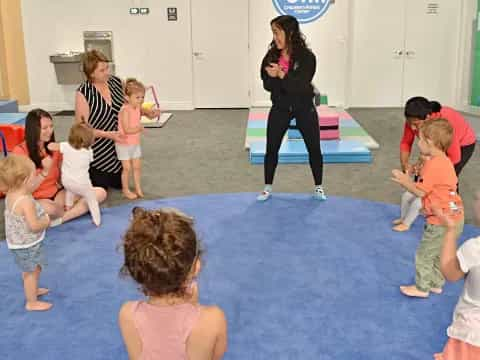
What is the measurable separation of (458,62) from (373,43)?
1.39 m

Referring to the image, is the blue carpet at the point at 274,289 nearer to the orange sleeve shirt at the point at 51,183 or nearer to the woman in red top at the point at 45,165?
the woman in red top at the point at 45,165

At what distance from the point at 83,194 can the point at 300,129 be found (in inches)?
68.3

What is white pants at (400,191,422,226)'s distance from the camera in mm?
4102

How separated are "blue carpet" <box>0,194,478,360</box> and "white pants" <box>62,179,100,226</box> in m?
0.10

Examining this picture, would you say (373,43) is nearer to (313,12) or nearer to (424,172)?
(313,12)

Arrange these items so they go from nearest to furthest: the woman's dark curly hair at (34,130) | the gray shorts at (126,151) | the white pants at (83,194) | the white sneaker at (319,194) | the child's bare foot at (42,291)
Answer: the child's bare foot at (42,291), the woman's dark curly hair at (34,130), the white pants at (83,194), the white sneaker at (319,194), the gray shorts at (126,151)

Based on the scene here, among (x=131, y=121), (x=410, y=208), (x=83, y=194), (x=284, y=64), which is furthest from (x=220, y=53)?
(x=410, y=208)

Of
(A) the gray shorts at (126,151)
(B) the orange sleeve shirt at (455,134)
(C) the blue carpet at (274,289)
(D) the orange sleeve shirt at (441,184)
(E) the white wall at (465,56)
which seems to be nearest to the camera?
(C) the blue carpet at (274,289)


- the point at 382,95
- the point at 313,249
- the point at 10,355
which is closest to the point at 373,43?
the point at 382,95

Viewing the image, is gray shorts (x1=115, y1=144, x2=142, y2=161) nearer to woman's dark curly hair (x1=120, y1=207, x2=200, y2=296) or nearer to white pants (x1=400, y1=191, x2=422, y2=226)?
white pants (x1=400, y1=191, x2=422, y2=226)

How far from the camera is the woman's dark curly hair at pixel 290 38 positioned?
4562 mm

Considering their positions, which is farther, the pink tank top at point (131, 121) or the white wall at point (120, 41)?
the white wall at point (120, 41)

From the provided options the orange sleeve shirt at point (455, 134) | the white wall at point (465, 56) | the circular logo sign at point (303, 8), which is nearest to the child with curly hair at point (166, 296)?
the orange sleeve shirt at point (455, 134)

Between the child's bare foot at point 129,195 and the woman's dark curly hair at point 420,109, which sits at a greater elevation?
the woman's dark curly hair at point 420,109
